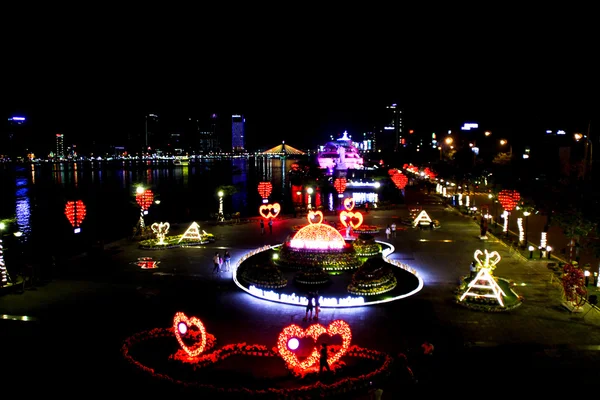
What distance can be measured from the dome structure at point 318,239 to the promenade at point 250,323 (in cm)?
489

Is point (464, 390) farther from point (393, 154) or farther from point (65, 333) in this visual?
point (393, 154)

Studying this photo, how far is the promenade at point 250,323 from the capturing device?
1568 centimetres

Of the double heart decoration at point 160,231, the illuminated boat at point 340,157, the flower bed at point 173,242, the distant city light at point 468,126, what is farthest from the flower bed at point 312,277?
the distant city light at point 468,126

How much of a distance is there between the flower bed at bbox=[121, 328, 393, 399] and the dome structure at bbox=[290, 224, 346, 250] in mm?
12258

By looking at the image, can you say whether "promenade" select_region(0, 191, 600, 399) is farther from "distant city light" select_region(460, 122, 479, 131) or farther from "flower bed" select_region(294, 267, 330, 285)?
"distant city light" select_region(460, 122, 479, 131)

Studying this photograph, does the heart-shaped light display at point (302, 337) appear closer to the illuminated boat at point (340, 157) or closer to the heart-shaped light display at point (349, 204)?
the heart-shaped light display at point (349, 204)

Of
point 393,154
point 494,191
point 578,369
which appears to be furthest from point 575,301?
point 393,154

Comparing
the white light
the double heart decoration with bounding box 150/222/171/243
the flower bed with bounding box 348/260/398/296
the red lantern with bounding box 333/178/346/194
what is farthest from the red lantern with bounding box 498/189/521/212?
the red lantern with bounding box 333/178/346/194

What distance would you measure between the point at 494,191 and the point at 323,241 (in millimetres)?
27589

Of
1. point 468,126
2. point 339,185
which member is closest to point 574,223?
point 339,185

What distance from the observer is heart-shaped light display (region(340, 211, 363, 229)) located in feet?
134

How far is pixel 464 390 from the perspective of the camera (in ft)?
47.2

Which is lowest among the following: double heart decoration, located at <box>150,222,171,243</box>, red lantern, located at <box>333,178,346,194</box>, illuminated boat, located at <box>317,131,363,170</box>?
double heart decoration, located at <box>150,222,171,243</box>

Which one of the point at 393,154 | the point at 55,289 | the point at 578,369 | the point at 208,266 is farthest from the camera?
the point at 393,154
